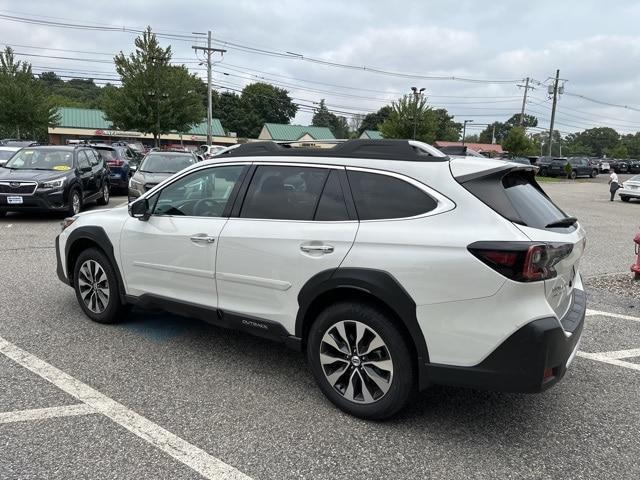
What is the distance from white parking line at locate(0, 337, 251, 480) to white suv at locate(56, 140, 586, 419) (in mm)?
893

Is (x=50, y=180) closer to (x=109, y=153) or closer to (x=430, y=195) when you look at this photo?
(x=109, y=153)

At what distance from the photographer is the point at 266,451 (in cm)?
292

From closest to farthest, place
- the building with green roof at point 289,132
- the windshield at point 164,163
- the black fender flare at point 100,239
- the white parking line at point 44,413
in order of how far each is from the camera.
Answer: the white parking line at point 44,413
the black fender flare at point 100,239
the windshield at point 164,163
the building with green roof at point 289,132

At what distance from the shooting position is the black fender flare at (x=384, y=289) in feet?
A: 9.71

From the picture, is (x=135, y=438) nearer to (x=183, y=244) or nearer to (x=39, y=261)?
(x=183, y=244)

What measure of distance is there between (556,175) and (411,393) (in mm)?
44046

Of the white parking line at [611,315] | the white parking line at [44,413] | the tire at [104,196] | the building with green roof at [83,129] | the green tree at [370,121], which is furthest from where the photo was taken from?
the green tree at [370,121]

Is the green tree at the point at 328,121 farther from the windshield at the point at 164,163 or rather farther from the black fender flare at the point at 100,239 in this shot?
Result: the black fender flare at the point at 100,239

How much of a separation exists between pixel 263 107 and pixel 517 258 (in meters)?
118

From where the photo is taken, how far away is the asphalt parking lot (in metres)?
2.80

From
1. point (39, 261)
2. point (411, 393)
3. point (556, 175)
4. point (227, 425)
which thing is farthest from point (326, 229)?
point (556, 175)

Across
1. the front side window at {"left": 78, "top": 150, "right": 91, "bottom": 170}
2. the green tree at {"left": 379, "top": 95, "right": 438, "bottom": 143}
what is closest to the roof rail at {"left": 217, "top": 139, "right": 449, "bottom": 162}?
the front side window at {"left": 78, "top": 150, "right": 91, "bottom": 170}

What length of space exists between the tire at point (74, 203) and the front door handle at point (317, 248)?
943 cm

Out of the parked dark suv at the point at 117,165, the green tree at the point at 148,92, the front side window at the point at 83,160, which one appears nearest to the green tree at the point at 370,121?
the green tree at the point at 148,92
